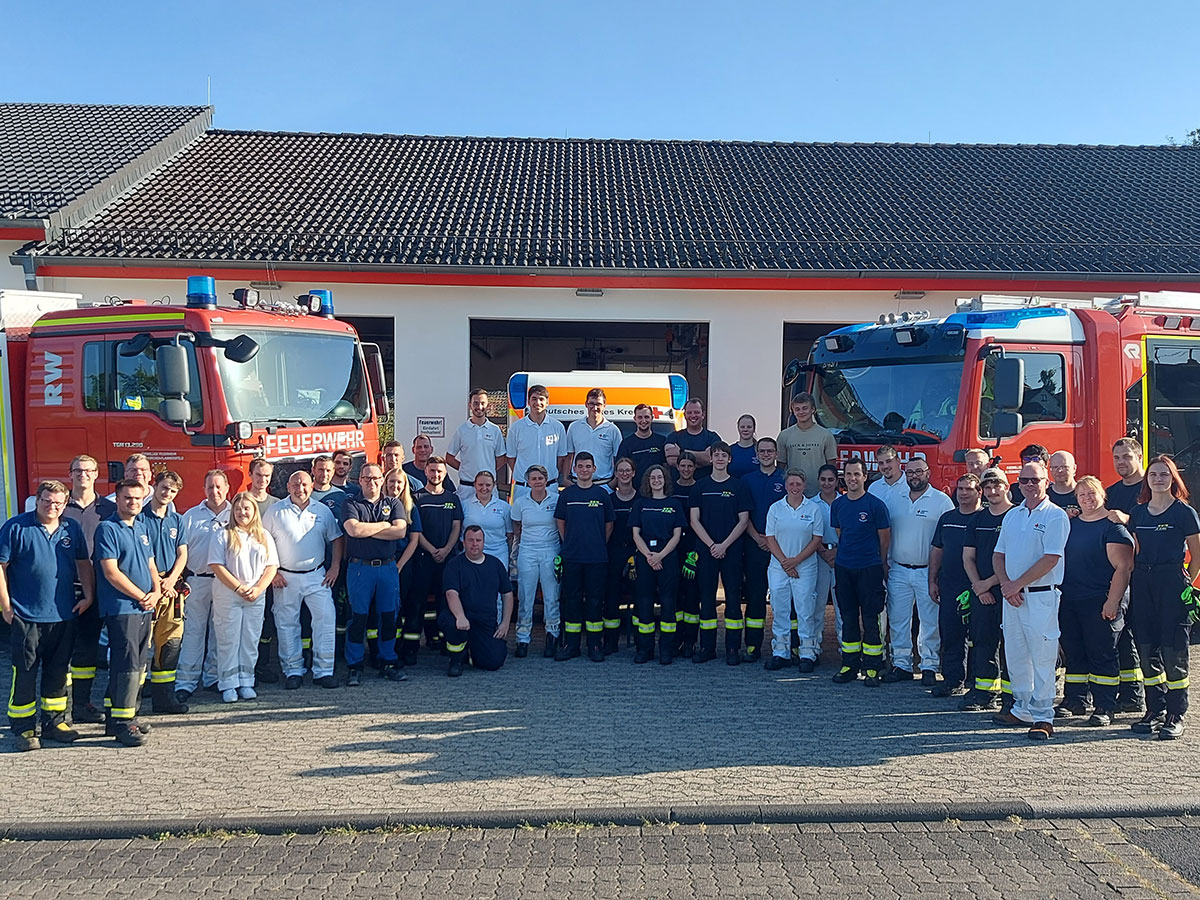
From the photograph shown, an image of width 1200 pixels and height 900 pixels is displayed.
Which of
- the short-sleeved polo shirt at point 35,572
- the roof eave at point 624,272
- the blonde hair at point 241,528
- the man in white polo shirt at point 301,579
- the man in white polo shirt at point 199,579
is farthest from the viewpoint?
the roof eave at point 624,272

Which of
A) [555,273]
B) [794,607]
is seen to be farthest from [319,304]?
[555,273]

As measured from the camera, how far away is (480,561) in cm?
778

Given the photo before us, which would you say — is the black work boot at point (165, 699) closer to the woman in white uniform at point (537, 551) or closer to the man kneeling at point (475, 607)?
the man kneeling at point (475, 607)

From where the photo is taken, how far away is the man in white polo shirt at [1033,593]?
608 cm

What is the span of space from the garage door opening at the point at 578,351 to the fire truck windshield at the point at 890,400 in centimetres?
860

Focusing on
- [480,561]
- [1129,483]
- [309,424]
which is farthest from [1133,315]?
[309,424]

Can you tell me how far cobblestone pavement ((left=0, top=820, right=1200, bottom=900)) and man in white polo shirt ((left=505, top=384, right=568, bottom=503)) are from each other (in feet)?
15.4

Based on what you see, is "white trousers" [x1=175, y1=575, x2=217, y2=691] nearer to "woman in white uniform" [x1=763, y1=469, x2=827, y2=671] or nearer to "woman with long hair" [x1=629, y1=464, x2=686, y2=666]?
"woman with long hair" [x1=629, y1=464, x2=686, y2=666]

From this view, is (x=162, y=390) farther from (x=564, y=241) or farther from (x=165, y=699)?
(x=564, y=241)

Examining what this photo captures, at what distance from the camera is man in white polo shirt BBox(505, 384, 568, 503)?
9094 mm

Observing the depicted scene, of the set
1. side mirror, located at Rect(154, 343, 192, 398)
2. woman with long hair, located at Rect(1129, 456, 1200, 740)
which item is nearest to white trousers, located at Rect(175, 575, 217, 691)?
side mirror, located at Rect(154, 343, 192, 398)

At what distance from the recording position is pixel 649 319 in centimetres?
1476

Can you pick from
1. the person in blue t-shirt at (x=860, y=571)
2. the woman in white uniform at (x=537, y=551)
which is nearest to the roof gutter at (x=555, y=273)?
the woman in white uniform at (x=537, y=551)

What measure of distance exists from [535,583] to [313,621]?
1.94 metres
